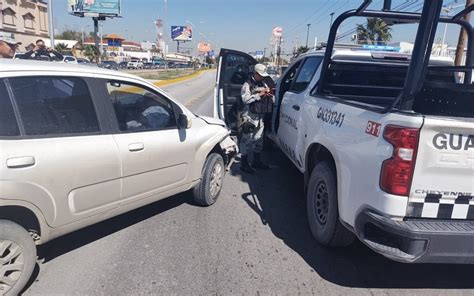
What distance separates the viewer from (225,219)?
4453 millimetres

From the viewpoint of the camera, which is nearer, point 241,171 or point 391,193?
point 391,193

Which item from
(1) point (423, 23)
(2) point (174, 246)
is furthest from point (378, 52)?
(2) point (174, 246)

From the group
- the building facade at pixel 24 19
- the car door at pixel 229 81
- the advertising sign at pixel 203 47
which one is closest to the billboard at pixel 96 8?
the building facade at pixel 24 19

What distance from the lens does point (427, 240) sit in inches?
101

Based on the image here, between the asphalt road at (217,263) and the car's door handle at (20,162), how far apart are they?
40.9 inches

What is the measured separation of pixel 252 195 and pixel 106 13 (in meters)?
49.6

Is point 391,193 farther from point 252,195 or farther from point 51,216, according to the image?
point 252,195

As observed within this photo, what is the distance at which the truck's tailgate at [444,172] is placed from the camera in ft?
8.24

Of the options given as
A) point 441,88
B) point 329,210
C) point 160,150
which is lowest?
point 329,210

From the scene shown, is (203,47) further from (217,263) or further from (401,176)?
(401,176)

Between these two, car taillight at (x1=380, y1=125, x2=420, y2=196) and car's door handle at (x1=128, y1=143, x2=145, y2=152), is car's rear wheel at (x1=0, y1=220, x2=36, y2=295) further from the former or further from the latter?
car taillight at (x1=380, y1=125, x2=420, y2=196)

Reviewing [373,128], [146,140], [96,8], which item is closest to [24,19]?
[96,8]

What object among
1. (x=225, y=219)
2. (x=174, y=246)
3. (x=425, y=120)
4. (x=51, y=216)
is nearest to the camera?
(x=425, y=120)

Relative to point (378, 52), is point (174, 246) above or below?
below
